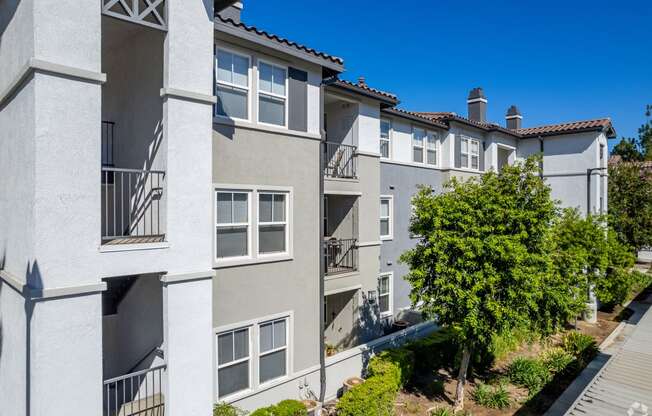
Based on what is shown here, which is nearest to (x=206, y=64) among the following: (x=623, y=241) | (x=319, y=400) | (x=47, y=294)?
(x=47, y=294)

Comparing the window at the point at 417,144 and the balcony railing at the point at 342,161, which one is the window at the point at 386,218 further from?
the balcony railing at the point at 342,161

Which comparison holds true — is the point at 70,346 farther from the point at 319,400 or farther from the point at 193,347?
the point at 319,400

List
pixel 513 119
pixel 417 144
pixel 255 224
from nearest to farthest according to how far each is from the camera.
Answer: pixel 255 224, pixel 417 144, pixel 513 119

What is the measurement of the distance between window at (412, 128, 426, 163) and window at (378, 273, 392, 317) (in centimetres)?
563

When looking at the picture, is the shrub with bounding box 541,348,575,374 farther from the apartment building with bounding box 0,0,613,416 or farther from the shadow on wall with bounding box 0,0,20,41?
the shadow on wall with bounding box 0,0,20,41

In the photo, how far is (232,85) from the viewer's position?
10.1 meters

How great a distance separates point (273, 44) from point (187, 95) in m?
3.87

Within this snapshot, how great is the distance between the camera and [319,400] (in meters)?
12.0

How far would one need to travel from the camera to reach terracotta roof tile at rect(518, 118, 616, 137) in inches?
949

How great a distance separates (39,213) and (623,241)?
3694 centimetres

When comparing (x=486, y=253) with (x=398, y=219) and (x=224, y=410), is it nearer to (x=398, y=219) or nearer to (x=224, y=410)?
(x=398, y=219)

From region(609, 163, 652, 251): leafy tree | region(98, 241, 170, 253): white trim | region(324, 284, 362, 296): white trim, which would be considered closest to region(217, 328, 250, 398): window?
region(98, 241, 170, 253): white trim

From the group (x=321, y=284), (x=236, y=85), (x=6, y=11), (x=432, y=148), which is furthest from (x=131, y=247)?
(x=432, y=148)

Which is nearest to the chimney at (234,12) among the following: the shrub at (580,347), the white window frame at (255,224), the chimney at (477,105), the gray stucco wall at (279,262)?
the gray stucco wall at (279,262)
